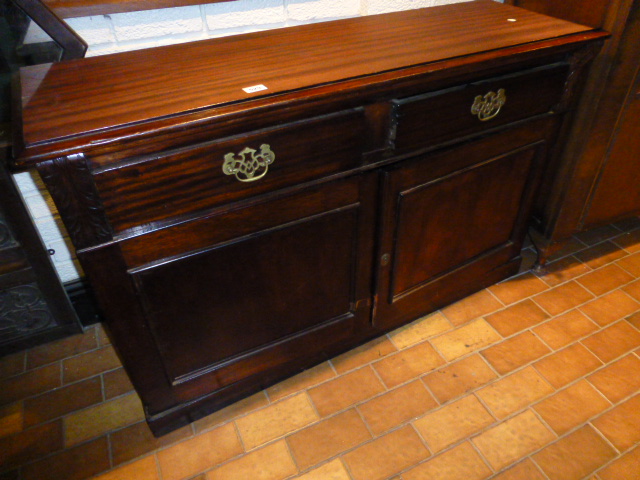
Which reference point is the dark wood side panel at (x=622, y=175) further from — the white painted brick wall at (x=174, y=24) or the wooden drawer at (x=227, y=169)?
the wooden drawer at (x=227, y=169)

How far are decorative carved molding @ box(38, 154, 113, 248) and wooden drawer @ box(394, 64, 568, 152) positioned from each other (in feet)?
2.46

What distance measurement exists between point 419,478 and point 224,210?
3.30ft

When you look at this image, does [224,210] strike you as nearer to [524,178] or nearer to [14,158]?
[14,158]

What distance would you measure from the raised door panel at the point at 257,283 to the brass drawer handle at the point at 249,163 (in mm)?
92

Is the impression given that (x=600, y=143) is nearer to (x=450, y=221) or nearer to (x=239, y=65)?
(x=450, y=221)

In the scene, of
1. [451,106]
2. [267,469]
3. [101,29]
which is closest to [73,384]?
[267,469]

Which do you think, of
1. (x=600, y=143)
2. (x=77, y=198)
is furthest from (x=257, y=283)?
(x=600, y=143)

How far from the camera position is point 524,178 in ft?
5.49

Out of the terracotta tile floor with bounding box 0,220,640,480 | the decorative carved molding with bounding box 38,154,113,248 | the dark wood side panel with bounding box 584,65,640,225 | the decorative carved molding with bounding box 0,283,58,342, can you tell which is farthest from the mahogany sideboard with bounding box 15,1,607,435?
the decorative carved molding with bounding box 0,283,58,342

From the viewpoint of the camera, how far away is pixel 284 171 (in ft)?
3.74

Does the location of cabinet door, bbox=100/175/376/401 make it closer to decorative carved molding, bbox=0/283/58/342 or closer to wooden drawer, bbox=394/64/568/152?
wooden drawer, bbox=394/64/568/152

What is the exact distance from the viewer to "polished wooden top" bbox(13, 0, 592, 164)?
3.26ft

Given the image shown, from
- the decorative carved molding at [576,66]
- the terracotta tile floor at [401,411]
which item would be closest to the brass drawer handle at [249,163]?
the terracotta tile floor at [401,411]

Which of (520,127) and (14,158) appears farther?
(520,127)
